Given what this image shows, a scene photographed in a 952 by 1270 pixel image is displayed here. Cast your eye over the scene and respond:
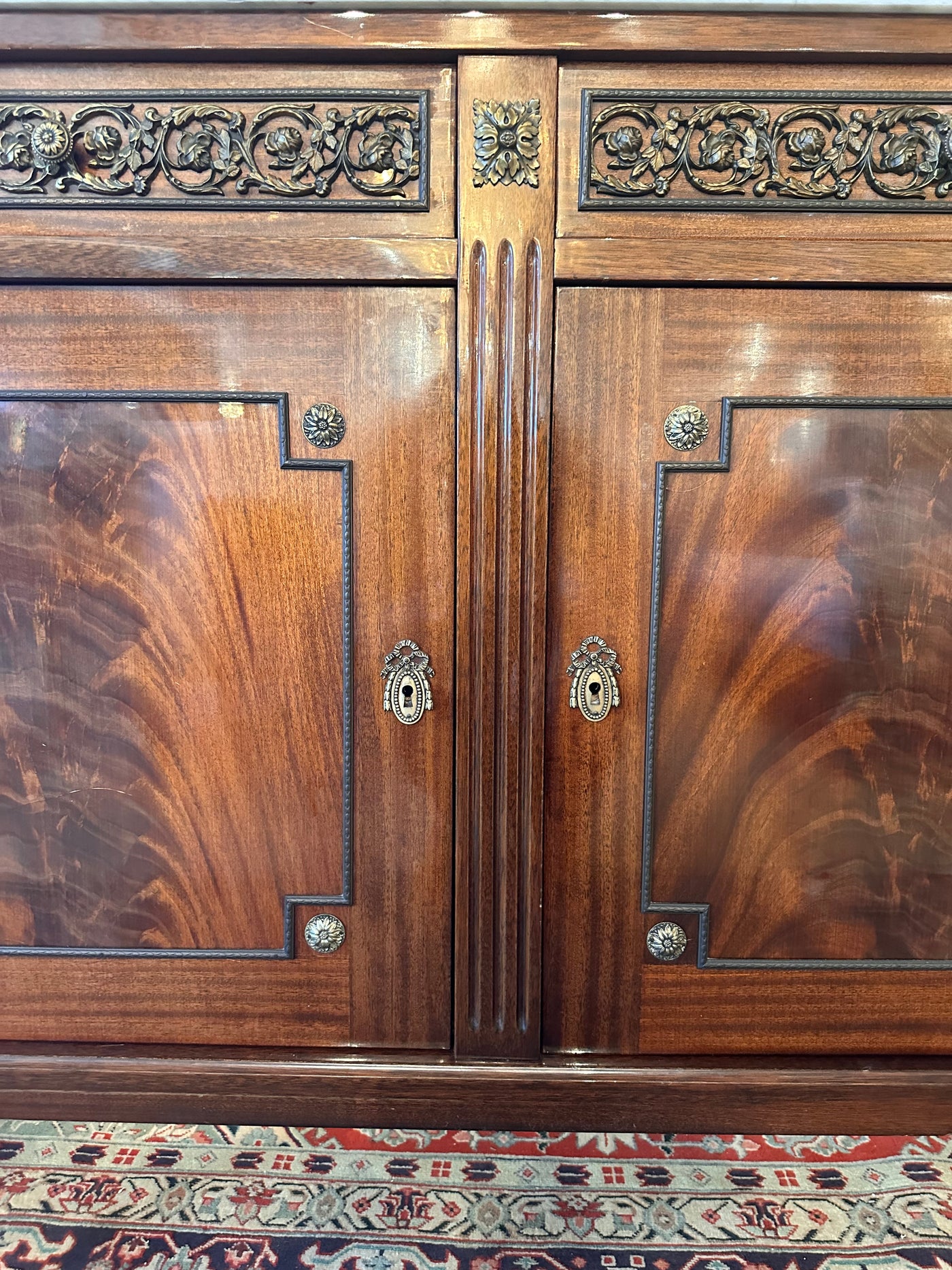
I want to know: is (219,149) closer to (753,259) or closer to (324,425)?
(324,425)

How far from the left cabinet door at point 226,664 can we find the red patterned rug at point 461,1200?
115 millimetres

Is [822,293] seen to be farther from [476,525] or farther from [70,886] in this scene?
[70,886]

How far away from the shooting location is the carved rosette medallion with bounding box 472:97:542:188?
0.75m

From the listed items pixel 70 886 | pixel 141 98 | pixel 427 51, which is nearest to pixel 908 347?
pixel 427 51

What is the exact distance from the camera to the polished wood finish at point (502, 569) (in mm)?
763

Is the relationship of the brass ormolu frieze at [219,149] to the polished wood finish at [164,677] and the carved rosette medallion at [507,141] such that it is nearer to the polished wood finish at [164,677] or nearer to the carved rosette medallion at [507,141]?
the carved rosette medallion at [507,141]

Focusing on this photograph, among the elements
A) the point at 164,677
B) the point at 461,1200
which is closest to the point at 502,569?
the point at 164,677

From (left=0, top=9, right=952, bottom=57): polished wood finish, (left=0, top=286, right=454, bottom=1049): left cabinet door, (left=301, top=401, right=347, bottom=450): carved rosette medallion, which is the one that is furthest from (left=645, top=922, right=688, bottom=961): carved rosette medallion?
(left=0, top=9, right=952, bottom=57): polished wood finish

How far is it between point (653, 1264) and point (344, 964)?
42 centimetres

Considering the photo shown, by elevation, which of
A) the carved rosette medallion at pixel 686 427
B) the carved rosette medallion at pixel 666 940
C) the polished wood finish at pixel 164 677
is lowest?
the carved rosette medallion at pixel 666 940

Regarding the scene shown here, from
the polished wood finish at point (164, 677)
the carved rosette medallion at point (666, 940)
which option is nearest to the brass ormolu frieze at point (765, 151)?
the polished wood finish at point (164, 677)

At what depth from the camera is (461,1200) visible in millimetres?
775

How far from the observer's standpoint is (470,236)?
0.77 metres

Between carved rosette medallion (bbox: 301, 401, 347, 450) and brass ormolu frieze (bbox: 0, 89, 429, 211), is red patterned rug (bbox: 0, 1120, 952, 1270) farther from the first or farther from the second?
brass ormolu frieze (bbox: 0, 89, 429, 211)
